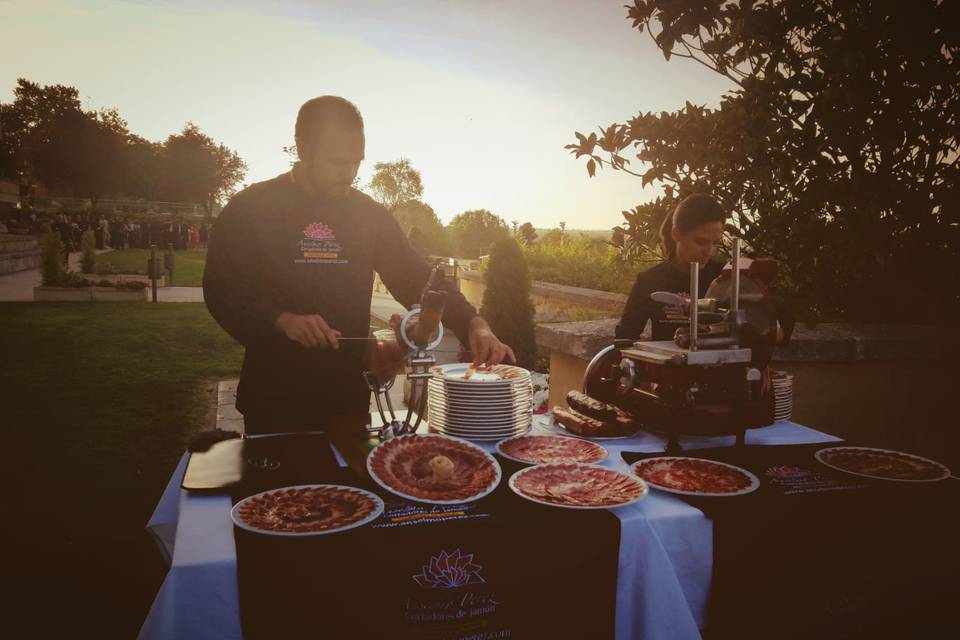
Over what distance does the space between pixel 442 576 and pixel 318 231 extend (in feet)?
6.55

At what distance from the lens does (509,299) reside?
9219 millimetres

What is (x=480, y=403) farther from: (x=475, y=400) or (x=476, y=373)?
(x=476, y=373)

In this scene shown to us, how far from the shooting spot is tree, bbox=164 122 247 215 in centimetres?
7644

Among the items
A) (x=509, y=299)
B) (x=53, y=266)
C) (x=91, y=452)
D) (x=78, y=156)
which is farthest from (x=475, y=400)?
(x=78, y=156)

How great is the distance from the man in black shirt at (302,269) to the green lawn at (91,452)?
1610mm

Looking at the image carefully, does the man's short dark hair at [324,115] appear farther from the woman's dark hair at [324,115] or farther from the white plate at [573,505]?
the white plate at [573,505]

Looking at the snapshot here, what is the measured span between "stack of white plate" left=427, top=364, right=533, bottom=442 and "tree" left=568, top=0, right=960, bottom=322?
2.78 meters

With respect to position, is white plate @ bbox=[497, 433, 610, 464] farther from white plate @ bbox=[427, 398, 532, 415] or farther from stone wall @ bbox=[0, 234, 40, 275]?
stone wall @ bbox=[0, 234, 40, 275]

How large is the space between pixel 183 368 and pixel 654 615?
951cm

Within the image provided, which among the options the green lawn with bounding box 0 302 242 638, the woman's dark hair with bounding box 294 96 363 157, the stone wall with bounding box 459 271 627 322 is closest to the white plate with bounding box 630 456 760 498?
the woman's dark hair with bounding box 294 96 363 157

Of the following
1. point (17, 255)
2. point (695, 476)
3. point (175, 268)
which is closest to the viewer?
point (695, 476)

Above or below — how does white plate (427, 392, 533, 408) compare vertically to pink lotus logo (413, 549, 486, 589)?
above

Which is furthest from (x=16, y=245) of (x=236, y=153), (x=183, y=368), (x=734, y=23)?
(x=236, y=153)

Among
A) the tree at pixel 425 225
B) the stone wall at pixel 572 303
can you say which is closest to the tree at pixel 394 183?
the tree at pixel 425 225
